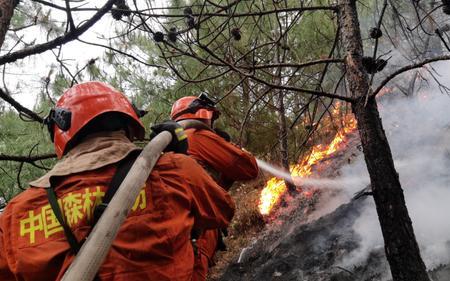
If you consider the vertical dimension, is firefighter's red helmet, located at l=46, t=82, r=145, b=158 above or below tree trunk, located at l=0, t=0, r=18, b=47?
below

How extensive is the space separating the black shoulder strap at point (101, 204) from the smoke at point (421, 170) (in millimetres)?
4471

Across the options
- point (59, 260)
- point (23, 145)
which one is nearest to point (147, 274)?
point (59, 260)

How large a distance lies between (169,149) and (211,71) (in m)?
6.95

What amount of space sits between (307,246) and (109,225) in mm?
5845

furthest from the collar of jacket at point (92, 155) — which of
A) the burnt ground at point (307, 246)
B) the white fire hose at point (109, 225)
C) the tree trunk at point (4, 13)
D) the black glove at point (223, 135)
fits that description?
the burnt ground at point (307, 246)

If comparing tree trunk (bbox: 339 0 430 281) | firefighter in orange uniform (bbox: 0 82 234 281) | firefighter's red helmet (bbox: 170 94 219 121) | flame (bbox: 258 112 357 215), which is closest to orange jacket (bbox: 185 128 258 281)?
firefighter's red helmet (bbox: 170 94 219 121)

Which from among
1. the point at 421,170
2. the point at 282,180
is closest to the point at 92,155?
the point at 421,170

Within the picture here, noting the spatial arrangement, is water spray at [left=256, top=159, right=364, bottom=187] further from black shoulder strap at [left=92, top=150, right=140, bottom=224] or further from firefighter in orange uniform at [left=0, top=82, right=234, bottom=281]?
black shoulder strap at [left=92, top=150, right=140, bottom=224]

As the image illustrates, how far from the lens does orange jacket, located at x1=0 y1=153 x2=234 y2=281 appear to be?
1636mm

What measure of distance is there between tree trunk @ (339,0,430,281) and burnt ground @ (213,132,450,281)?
7.36 feet

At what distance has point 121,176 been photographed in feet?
5.74

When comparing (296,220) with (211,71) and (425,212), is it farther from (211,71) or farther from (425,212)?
(211,71)

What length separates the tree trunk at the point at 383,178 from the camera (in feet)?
8.74

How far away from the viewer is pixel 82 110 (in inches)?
81.4
